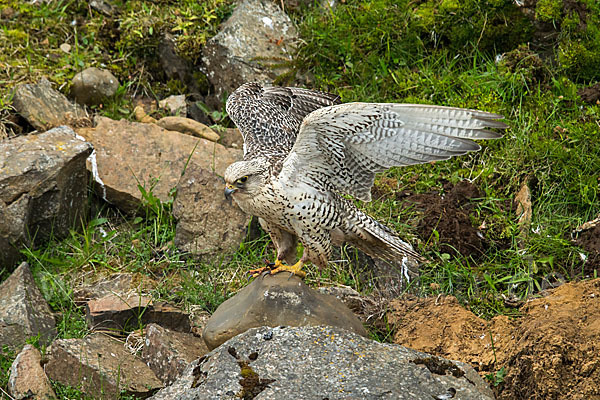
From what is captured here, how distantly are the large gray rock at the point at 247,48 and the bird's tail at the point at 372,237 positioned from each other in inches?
104

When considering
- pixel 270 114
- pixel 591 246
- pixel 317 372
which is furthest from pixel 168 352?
pixel 591 246

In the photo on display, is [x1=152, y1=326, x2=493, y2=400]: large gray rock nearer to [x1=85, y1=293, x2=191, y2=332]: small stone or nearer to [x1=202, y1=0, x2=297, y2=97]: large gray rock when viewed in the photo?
[x1=85, y1=293, x2=191, y2=332]: small stone

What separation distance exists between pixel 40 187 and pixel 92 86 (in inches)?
68.6

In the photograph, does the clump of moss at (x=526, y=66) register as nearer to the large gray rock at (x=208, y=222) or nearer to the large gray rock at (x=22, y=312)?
the large gray rock at (x=208, y=222)

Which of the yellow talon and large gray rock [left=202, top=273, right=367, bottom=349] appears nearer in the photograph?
large gray rock [left=202, top=273, right=367, bottom=349]

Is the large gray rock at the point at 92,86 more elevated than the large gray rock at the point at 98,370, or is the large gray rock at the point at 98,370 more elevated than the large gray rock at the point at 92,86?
the large gray rock at the point at 92,86

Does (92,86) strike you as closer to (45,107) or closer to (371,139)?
(45,107)

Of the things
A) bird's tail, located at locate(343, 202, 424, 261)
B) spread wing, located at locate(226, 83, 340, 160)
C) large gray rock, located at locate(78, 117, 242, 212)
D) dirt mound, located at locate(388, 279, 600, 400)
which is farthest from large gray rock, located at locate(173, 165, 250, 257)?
dirt mound, located at locate(388, 279, 600, 400)

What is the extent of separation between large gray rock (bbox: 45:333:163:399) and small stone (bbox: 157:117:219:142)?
2.79 metres

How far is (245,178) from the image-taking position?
184 inches

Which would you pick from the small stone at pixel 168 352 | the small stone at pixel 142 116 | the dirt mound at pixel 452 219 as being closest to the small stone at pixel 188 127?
the small stone at pixel 142 116

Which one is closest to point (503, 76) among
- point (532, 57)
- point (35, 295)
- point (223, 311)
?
point (532, 57)

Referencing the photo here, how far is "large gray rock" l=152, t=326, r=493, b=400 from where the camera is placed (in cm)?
354

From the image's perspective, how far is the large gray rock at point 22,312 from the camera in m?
5.15
